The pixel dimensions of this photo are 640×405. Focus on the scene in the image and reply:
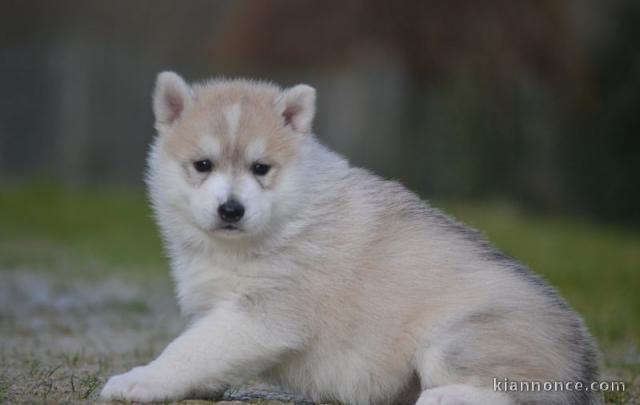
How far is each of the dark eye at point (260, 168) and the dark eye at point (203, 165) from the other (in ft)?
0.71


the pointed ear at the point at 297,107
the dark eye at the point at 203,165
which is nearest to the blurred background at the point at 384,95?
the pointed ear at the point at 297,107

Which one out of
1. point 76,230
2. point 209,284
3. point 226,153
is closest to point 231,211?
point 226,153

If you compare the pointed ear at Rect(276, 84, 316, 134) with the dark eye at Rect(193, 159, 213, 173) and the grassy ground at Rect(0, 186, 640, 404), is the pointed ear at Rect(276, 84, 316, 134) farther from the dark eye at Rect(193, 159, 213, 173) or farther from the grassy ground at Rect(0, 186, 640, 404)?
the grassy ground at Rect(0, 186, 640, 404)

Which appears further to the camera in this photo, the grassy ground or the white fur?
the grassy ground

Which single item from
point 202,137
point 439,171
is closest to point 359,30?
point 439,171

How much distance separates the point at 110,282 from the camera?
11.0 meters

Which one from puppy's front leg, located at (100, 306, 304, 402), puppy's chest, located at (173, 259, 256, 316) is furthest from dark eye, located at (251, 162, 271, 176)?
puppy's front leg, located at (100, 306, 304, 402)

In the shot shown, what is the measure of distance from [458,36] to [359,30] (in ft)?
6.17

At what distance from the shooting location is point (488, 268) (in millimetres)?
5094

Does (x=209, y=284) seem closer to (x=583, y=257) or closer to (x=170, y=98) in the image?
(x=170, y=98)

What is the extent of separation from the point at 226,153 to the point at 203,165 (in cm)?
15

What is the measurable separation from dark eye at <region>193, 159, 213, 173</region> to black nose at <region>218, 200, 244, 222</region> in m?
0.27

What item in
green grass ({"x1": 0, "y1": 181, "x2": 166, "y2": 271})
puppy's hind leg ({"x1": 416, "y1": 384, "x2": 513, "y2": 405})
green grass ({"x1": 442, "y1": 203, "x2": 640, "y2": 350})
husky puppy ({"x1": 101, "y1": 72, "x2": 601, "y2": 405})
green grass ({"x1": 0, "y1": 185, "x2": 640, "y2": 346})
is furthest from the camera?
green grass ({"x1": 0, "y1": 181, "x2": 166, "y2": 271})

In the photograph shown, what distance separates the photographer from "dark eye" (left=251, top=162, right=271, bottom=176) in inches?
199
